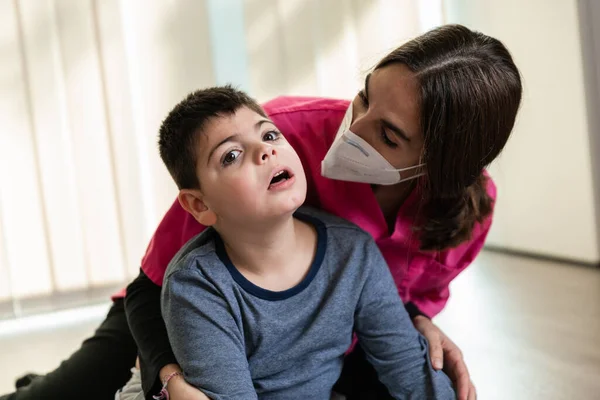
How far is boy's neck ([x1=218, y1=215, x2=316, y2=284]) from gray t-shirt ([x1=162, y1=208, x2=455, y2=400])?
0.02m

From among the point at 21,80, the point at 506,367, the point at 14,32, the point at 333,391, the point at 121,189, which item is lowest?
the point at 506,367

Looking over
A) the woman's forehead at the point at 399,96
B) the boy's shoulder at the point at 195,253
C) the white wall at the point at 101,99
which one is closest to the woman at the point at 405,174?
the woman's forehead at the point at 399,96

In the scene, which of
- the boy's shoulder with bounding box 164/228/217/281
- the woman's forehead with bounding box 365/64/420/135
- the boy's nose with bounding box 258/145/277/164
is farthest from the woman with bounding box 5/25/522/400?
the boy's nose with bounding box 258/145/277/164

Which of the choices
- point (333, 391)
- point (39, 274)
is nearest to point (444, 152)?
point (333, 391)

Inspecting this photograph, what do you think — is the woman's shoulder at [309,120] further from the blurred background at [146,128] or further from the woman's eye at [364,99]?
the blurred background at [146,128]

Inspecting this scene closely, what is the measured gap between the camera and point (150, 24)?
8.38 ft

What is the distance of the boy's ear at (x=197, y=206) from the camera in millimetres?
1077

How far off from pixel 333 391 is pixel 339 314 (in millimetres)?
245

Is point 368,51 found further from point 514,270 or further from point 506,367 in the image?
point 506,367

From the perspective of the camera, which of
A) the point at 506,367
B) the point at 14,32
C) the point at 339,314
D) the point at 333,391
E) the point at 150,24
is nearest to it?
the point at 339,314

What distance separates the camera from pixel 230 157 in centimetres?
103

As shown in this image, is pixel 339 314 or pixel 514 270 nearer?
pixel 339 314

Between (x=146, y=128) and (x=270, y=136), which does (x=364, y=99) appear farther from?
(x=146, y=128)

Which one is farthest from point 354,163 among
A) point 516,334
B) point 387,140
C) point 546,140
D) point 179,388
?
point 546,140
